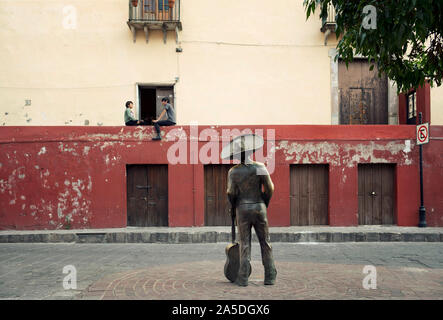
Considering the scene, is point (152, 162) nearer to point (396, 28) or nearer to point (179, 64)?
point (179, 64)

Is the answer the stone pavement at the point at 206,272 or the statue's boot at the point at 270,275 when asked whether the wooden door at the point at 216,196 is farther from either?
the statue's boot at the point at 270,275

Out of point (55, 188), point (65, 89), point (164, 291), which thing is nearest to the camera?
point (164, 291)

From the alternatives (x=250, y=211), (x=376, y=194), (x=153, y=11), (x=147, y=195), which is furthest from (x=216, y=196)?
(x=250, y=211)

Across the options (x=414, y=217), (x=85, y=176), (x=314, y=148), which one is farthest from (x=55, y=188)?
(x=414, y=217)

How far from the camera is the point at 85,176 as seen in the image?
41.3ft

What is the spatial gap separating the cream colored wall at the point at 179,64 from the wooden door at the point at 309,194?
194cm

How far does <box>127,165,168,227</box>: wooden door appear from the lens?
12812 mm

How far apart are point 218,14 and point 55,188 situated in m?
7.78

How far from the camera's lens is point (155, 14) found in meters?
13.5

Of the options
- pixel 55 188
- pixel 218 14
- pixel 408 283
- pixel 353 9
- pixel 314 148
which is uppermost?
pixel 218 14

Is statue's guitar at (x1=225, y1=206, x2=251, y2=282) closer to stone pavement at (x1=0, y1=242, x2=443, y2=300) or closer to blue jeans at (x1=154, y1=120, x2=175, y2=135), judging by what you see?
stone pavement at (x1=0, y1=242, x2=443, y2=300)

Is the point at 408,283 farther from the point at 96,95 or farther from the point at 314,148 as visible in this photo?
the point at 96,95

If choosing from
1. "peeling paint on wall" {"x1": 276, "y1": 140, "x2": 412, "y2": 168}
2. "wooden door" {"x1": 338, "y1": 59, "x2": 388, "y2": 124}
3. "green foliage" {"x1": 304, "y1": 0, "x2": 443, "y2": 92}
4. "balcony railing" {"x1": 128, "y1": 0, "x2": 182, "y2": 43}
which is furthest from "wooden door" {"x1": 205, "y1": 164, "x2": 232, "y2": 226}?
"green foliage" {"x1": 304, "y1": 0, "x2": 443, "y2": 92}

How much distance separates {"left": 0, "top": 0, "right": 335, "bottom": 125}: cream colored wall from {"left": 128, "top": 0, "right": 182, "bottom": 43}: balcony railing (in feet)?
1.19
